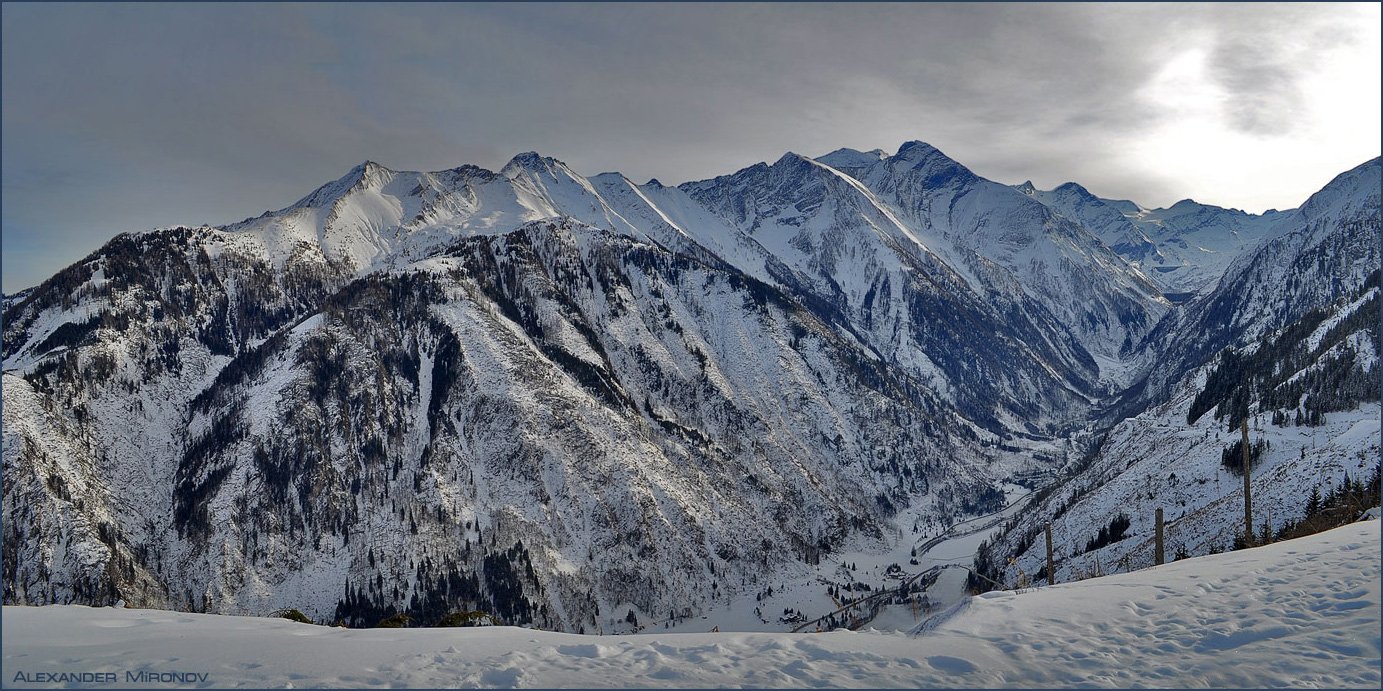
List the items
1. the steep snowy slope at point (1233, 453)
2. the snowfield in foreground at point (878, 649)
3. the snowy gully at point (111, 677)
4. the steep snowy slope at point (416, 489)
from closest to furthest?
the snowfield in foreground at point (878, 649), the snowy gully at point (111, 677), the steep snowy slope at point (1233, 453), the steep snowy slope at point (416, 489)

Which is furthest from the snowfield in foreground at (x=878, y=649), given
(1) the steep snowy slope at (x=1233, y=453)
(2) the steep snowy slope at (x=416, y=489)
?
(2) the steep snowy slope at (x=416, y=489)

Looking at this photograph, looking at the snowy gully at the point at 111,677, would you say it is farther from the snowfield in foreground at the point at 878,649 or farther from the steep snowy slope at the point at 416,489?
the steep snowy slope at the point at 416,489

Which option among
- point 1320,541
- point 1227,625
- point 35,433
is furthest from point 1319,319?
point 35,433

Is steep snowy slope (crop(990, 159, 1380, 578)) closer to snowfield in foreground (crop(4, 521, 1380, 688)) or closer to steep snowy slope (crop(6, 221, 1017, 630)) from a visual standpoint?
snowfield in foreground (crop(4, 521, 1380, 688))

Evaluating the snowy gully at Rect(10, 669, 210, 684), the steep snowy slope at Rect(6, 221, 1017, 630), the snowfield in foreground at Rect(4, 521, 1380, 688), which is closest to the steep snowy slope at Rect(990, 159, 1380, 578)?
the snowfield in foreground at Rect(4, 521, 1380, 688)

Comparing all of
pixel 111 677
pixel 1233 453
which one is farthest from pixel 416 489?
pixel 1233 453

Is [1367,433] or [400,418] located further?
[400,418]

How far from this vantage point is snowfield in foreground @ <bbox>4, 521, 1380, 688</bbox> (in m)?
15.0

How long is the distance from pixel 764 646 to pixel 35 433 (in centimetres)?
16214

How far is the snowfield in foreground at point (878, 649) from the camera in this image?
15.0 metres

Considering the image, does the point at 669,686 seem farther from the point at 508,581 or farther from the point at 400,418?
the point at 400,418

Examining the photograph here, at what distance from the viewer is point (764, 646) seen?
1719 centimetres

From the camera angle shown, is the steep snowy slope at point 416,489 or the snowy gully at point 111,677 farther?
the steep snowy slope at point 416,489

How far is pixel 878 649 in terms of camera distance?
1670cm
